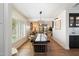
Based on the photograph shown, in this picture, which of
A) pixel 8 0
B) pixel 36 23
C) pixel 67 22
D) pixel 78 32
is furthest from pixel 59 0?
pixel 36 23

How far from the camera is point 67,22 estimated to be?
7625mm

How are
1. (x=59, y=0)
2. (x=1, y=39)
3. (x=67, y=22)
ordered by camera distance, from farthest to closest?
(x=67, y=22)
(x=1, y=39)
(x=59, y=0)

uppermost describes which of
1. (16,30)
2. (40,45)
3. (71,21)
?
(71,21)

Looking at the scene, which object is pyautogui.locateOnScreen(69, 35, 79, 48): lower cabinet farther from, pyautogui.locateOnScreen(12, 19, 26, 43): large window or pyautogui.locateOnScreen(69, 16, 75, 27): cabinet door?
pyautogui.locateOnScreen(12, 19, 26, 43): large window

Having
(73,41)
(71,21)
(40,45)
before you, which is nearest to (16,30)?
(40,45)

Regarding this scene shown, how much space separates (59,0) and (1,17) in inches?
31.7

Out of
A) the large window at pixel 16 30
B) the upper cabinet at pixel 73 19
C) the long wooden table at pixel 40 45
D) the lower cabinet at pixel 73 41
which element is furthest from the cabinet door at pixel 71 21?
the large window at pixel 16 30

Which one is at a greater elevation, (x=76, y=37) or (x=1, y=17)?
(x=1, y=17)

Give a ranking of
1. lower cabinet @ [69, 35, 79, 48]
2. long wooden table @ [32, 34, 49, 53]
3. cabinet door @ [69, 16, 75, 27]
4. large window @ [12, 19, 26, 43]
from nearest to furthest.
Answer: long wooden table @ [32, 34, 49, 53]
large window @ [12, 19, 26, 43]
lower cabinet @ [69, 35, 79, 48]
cabinet door @ [69, 16, 75, 27]

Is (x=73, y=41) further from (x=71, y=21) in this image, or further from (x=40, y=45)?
(x=40, y=45)

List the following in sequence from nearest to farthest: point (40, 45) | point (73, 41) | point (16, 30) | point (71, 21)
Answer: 1. point (40, 45)
2. point (73, 41)
3. point (71, 21)
4. point (16, 30)

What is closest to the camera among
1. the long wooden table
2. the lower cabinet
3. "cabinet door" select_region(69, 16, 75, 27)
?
the long wooden table

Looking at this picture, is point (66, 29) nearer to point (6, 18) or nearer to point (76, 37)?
point (76, 37)

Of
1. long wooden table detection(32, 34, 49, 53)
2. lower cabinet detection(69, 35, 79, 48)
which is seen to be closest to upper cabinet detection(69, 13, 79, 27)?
lower cabinet detection(69, 35, 79, 48)
